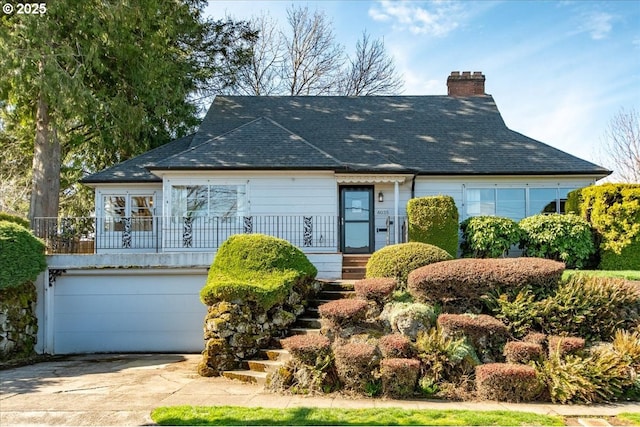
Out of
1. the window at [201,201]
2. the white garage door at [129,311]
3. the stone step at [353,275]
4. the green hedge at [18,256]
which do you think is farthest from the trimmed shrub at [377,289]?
the green hedge at [18,256]

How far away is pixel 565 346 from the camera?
6988mm

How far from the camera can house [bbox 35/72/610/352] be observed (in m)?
11.5

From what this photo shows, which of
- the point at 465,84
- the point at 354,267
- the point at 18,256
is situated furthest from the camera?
the point at 465,84

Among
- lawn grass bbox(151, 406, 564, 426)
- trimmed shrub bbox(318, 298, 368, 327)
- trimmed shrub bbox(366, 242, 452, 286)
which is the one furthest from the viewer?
trimmed shrub bbox(366, 242, 452, 286)

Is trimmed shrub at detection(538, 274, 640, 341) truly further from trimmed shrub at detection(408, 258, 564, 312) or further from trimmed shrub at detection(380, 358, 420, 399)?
trimmed shrub at detection(380, 358, 420, 399)

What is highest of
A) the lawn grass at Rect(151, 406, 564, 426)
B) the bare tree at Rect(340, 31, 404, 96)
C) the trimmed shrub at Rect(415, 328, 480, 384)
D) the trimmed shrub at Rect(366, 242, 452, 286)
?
the bare tree at Rect(340, 31, 404, 96)

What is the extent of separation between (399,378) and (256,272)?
12.1ft

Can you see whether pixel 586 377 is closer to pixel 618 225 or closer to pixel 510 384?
pixel 510 384

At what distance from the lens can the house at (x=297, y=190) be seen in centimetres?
1147

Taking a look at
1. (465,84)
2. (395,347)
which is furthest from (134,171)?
(465,84)

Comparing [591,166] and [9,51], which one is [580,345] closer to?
[591,166]

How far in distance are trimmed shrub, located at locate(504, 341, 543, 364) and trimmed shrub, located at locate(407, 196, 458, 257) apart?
219 inches

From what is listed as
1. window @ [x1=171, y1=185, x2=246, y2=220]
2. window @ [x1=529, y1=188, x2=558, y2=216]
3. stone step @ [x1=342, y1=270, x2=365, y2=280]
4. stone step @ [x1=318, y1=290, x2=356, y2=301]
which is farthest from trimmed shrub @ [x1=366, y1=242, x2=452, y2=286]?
window @ [x1=529, y1=188, x2=558, y2=216]

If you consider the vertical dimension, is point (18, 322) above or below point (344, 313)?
below
